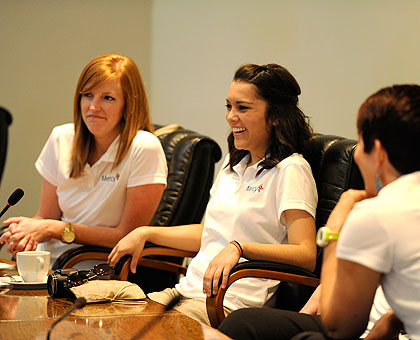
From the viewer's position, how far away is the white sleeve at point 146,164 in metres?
2.68

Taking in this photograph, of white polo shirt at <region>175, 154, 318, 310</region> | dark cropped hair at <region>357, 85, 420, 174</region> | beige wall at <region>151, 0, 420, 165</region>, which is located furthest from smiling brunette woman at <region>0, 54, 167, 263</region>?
dark cropped hair at <region>357, 85, 420, 174</region>

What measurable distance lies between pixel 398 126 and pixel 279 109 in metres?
0.98

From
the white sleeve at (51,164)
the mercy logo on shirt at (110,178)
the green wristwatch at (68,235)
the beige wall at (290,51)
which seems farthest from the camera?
the beige wall at (290,51)

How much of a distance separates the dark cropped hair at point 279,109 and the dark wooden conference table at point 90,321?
0.79 meters

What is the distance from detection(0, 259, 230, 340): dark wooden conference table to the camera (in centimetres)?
143

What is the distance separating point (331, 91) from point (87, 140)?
1.26m

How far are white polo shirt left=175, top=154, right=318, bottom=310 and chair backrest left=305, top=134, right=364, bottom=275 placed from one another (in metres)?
0.09

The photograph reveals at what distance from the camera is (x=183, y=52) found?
4504 millimetres

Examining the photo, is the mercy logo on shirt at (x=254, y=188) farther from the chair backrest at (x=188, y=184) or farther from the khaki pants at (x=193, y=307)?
the chair backrest at (x=188, y=184)

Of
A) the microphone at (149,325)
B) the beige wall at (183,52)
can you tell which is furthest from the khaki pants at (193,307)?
the beige wall at (183,52)

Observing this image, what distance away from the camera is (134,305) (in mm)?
1764

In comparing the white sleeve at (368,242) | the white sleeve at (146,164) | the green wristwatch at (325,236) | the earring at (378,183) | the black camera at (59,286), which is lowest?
the black camera at (59,286)

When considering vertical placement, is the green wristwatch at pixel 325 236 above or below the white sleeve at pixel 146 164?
above

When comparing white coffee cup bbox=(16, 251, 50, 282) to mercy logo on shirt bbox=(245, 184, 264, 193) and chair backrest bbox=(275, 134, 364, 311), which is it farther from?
chair backrest bbox=(275, 134, 364, 311)
